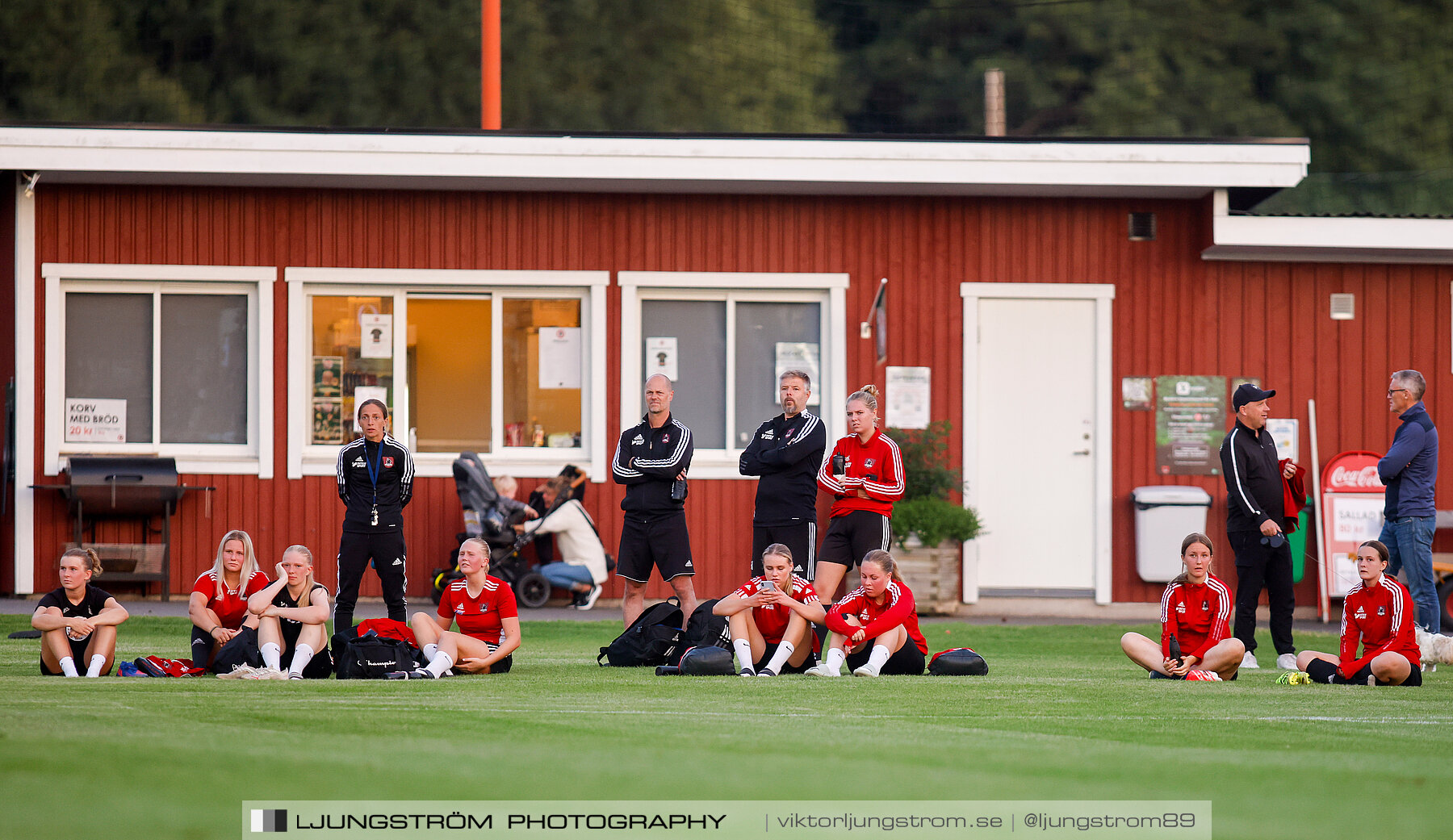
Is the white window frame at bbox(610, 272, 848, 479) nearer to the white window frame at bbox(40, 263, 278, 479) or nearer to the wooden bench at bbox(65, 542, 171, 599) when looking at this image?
the white window frame at bbox(40, 263, 278, 479)

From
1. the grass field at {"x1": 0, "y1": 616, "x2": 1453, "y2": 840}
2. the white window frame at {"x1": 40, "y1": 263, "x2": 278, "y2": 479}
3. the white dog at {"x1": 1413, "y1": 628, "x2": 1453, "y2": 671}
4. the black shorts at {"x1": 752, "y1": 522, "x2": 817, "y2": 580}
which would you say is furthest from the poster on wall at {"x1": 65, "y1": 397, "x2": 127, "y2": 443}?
the white dog at {"x1": 1413, "y1": 628, "x2": 1453, "y2": 671}

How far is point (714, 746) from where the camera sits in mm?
5789

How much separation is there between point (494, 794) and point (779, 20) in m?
31.7

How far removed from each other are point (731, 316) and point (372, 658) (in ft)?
20.3

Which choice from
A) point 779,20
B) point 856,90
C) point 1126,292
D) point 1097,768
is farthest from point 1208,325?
point 779,20

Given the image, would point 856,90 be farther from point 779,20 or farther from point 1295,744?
point 1295,744

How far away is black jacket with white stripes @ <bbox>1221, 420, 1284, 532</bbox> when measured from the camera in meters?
9.99

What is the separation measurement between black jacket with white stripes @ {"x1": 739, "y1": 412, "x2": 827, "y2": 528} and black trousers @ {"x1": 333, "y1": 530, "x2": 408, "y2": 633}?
2399mm

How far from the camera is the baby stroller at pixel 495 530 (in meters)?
13.2

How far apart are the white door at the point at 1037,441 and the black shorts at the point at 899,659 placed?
511 cm

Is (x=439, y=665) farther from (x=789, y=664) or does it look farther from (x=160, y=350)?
(x=160, y=350)

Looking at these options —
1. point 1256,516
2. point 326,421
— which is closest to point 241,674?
point 326,421

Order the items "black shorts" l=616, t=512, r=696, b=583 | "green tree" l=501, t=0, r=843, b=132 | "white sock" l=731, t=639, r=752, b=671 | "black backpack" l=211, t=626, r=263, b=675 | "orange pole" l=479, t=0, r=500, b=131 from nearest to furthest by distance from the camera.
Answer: "black backpack" l=211, t=626, r=263, b=675 < "white sock" l=731, t=639, r=752, b=671 < "black shorts" l=616, t=512, r=696, b=583 < "orange pole" l=479, t=0, r=500, b=131 < "green tree" l=501, t=0, r=843, b=132

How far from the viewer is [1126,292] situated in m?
14.2
